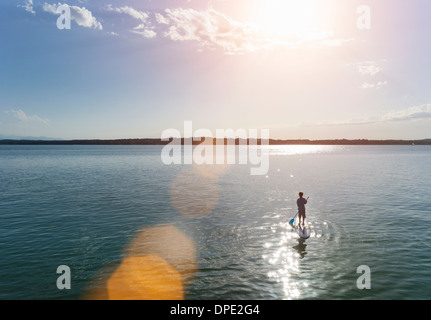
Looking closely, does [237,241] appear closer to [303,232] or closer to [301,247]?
[301,247]

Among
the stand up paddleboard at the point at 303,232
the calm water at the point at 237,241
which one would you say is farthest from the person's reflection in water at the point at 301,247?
the stand up paddleboard at the point at 303,232

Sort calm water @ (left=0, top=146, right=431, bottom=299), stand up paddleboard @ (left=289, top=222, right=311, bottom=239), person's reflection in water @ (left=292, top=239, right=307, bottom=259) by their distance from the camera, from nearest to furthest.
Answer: calm water @ (left=0, top=146, right=431, bottom=299), person's reflection in water @ (left=292, top=239, right=307, bottom=259), stand up paddleboard @ (left=289, top=222, right=311, bottom=239)

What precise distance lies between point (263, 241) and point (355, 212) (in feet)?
49.7

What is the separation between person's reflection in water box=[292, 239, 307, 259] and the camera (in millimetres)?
20141

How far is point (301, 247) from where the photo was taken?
21.3m

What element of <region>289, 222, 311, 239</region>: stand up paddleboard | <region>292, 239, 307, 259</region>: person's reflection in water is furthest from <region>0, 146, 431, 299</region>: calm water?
<region>289, 222, 311, 239</region>: stand up paddleboard

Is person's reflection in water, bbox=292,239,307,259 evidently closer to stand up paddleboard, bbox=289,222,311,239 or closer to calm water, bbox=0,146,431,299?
calm water, bbox=0,146,431,299

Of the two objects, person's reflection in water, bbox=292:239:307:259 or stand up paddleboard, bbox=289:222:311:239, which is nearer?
person's reflection in water, bbox=292:239:307:259

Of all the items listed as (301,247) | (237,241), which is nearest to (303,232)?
(301,247)

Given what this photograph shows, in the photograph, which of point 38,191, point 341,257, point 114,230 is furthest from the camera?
point 38,191

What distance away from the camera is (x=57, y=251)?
67.5ft
